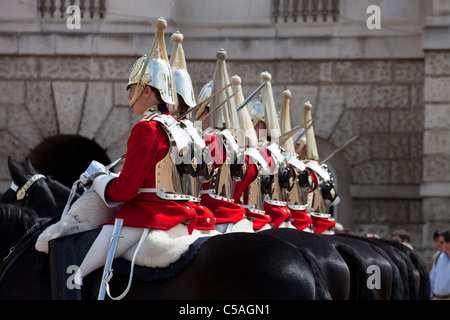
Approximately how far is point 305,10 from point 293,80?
3.56 ft

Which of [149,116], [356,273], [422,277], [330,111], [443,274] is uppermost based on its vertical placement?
[149,116]

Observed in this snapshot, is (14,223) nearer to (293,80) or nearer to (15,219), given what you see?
(15,219)

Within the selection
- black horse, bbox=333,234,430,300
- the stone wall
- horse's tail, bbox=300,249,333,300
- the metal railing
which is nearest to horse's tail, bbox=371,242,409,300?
black horse, bbox=333,234,430,300

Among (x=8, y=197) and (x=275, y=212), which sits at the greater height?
(x=8, y=197)

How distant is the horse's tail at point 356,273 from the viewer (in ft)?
21.5

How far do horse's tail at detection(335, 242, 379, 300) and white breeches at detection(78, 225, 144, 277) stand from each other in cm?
173

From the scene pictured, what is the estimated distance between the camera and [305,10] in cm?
1441

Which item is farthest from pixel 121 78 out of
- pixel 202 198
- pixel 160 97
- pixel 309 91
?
pixel 160 97

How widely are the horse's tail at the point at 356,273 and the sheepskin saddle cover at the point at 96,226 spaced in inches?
56.7

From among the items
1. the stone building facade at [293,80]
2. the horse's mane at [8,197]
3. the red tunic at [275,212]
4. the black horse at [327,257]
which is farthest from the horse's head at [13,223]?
the stone building facade at [293,80]

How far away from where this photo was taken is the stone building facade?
1405 cm

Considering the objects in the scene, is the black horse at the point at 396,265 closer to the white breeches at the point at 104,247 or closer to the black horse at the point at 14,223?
the white breeches at the point at 104,247

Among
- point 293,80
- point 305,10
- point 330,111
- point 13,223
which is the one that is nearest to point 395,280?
point 13,223
